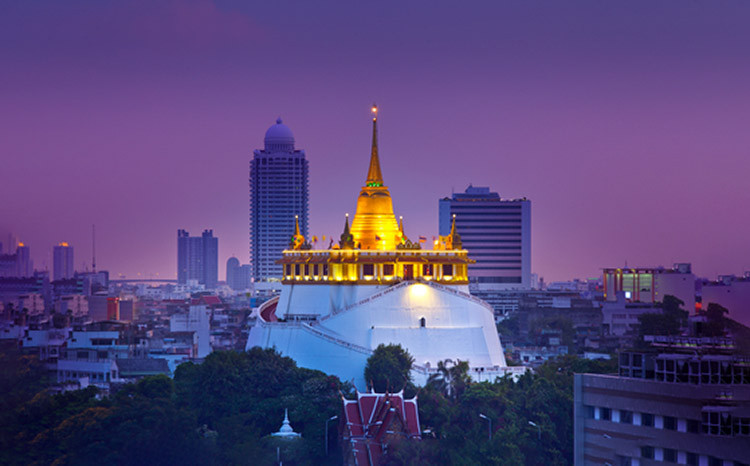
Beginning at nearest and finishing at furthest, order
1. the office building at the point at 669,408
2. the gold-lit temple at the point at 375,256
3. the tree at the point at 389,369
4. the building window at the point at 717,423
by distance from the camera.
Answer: the building window at the point at 717,423 → the office building at the point at 669,408 → the tree at the point at 389,369 → the gold-lit temple at the point at 375,256

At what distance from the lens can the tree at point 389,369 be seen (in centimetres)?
11031

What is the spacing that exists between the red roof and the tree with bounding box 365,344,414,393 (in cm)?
778

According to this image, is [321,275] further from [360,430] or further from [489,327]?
[360,430]

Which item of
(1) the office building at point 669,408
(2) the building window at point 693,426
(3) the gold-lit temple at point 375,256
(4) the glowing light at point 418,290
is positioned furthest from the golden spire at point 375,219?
(2) the building window at point 693,426

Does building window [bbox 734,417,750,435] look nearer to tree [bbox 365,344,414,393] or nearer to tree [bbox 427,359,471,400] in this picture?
tree [bbox 427,359,471,400]

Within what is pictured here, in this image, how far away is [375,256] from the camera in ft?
410

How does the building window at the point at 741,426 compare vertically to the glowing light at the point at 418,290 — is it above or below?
below

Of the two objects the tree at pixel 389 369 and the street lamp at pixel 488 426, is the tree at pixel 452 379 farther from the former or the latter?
the street lamp at pixel 488 426

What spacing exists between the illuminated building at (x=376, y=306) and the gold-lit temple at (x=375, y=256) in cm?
8

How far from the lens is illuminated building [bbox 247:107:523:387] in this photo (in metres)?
118

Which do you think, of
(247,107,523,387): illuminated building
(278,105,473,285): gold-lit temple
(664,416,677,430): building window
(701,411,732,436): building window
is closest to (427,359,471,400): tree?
(247,107,523,387): illuminated building

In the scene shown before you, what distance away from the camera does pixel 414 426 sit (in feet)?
328

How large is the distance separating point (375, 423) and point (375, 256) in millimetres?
27977

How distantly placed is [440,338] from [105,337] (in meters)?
62.2
